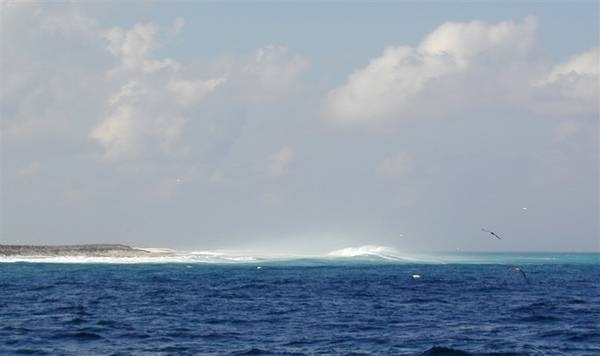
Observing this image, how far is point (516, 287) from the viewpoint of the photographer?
11188 centimetres

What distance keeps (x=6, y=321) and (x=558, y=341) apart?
138 ft

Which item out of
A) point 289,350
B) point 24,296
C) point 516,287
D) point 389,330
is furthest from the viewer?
point 516,287

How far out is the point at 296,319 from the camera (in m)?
67.6

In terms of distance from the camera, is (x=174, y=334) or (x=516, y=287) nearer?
(x=174, y=334)

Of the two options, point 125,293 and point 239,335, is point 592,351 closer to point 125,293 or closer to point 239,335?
point 239,335

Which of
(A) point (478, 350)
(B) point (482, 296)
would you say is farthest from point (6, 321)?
(B) point (482, 296)

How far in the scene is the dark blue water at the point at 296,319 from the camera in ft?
174

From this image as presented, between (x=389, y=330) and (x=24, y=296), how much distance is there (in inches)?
1910

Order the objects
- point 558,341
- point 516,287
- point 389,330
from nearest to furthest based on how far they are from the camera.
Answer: point 558,341, point 389,330, point 516,287

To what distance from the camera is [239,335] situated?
5797cm

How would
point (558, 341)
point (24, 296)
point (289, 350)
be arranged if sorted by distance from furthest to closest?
point (24, 296), point (558, 341), point (289, 350)

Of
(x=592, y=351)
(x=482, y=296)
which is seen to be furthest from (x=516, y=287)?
(x=592, y=351)

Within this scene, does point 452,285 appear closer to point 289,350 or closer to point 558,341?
point 558,341

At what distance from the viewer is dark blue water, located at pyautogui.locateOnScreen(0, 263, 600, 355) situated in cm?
5303
